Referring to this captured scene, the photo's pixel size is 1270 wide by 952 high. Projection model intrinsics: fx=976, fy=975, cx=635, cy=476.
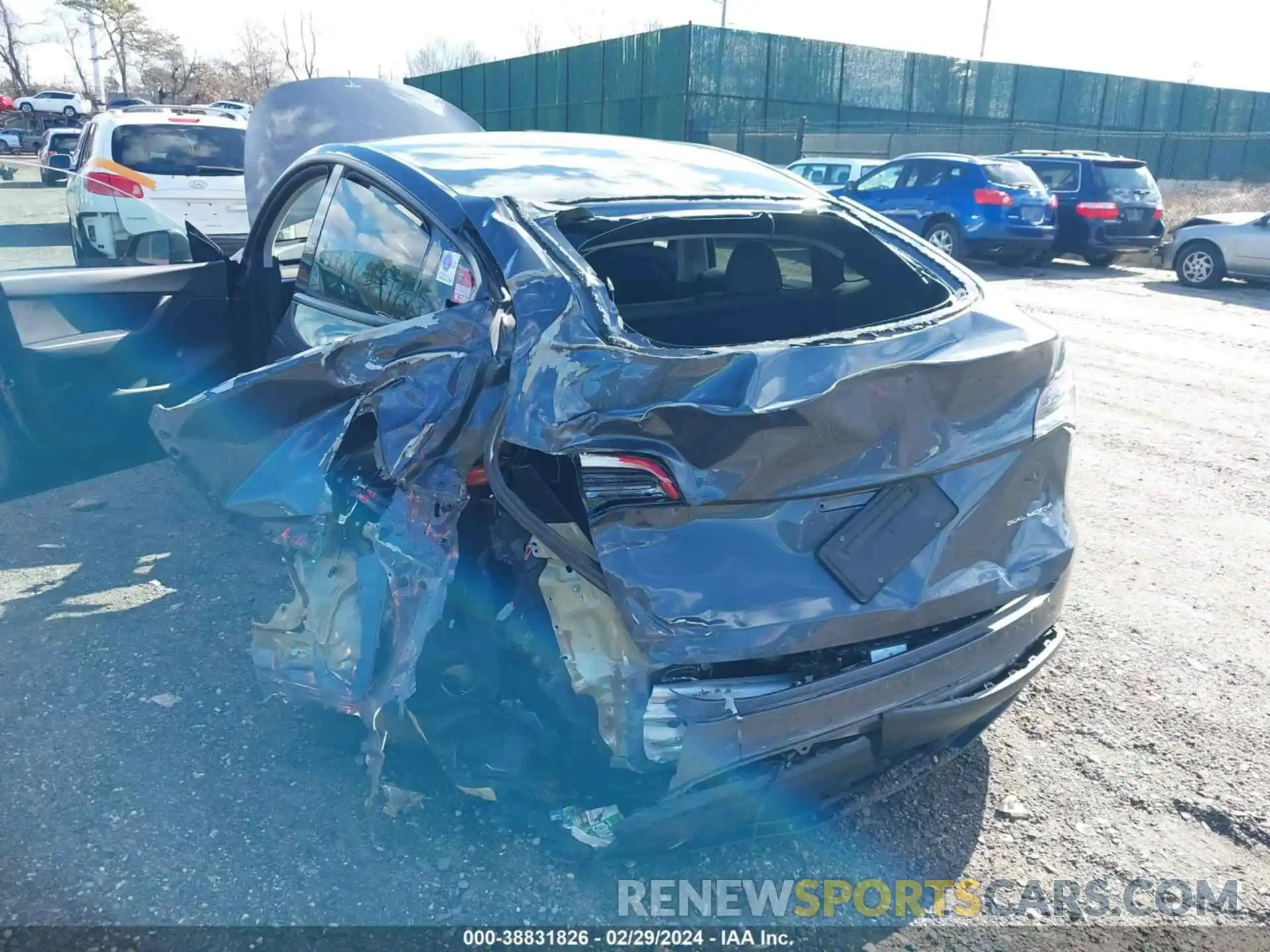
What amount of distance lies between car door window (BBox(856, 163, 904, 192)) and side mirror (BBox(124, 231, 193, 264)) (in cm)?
1265

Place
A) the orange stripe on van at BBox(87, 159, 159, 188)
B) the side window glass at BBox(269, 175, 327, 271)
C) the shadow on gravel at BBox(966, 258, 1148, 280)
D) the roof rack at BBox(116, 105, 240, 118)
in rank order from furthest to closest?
the shadow on gravel at BBox(966, 258, 1148, 280), the roof rack at BBox(116, 105, 240, 118), the orange stripe on van at BBox(87, 159, 159, 188), the side window glass at BBox(269, 175, 327, 271)

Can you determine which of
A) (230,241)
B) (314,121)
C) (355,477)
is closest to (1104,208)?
(230,241)

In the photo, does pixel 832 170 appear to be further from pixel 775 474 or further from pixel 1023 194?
pixel 775 474

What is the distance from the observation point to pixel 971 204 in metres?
13.9

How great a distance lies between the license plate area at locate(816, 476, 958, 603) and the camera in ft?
7.23

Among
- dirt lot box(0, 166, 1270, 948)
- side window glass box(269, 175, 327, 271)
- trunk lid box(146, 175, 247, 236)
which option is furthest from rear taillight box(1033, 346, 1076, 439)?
trunk lid box(146, 175, 247, 236)

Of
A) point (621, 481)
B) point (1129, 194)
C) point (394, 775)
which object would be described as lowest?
point (394, 775)

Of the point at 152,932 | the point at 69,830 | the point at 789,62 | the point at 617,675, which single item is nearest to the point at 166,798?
the point at 69,830

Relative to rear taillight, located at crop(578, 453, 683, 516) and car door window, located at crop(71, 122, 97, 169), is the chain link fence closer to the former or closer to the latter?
car door window, located at crop(71, 122, 97, 169)

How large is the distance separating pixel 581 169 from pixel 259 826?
2223mm

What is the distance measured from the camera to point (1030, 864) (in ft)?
8.31

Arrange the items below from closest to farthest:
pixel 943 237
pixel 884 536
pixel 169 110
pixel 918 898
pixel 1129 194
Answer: pixel 884 536, pixel 918 898, pixel 169 110, pixel 943 237, pixel 1129 194

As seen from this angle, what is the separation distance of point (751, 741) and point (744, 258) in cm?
210

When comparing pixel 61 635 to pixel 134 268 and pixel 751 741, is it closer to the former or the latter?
pixel 134 268
